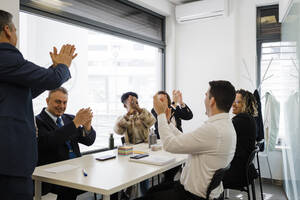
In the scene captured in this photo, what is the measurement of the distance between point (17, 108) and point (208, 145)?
1.07 m

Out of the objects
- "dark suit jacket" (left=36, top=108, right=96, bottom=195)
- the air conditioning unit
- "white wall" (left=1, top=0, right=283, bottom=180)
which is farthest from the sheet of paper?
the air conditioning unit

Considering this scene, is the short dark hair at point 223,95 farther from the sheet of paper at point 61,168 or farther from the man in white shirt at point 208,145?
the sheet of paper at point 61,168

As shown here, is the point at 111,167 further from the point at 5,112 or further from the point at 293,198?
the point at 293,198

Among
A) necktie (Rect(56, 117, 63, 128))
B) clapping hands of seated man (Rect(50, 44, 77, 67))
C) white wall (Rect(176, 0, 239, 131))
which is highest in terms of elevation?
white wall (Rect(176, 0, 239, 131))

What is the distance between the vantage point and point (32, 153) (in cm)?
137

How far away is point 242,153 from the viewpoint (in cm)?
253

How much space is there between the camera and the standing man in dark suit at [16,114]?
4.15 feet

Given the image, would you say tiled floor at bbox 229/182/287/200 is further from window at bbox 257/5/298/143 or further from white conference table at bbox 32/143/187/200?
white conference table at bbox 32/143/187/200

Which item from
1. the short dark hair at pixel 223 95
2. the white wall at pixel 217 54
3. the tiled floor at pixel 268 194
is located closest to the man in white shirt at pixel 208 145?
the short dark hair at pixel 223 95

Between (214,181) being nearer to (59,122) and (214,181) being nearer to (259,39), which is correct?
(59,122)

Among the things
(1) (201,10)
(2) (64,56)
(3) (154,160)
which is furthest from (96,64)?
(2) (64,56)

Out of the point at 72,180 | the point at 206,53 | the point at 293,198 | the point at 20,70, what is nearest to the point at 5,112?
the point at 20,70

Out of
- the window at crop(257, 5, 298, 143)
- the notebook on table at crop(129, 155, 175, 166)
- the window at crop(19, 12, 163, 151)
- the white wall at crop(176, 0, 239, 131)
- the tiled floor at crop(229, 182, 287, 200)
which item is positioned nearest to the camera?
the notebook on table at crop(129, 155, 175, 166)

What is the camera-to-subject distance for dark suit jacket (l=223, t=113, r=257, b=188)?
8.19 ft
